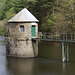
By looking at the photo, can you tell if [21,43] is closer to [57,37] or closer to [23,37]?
[23,37]

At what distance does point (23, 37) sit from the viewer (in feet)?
80.9

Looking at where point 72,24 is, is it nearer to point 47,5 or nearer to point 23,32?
point 47,5

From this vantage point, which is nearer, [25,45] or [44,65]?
[44,65]

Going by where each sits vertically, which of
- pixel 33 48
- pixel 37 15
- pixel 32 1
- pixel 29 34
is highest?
pixel 32 1

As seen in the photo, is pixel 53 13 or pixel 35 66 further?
pixel 53 13

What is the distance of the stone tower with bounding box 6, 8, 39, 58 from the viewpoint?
24.5m

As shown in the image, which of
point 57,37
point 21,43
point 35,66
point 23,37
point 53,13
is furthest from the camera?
point 53,13

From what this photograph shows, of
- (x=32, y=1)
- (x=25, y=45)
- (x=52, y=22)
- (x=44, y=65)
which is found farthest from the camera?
(x=32, y=1)

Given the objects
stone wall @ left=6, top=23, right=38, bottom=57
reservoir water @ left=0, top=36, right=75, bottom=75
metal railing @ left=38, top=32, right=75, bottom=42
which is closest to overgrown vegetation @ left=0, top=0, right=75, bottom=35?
metal railing @ left=38, top=32, right=75, bottom=42

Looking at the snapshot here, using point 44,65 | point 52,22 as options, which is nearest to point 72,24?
point 52,22

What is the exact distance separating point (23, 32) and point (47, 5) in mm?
21045

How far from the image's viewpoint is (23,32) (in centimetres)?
2483

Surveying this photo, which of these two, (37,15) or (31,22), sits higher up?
(37,15)

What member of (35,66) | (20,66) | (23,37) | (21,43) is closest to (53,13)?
(23,37)
